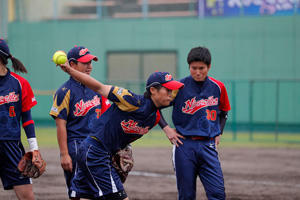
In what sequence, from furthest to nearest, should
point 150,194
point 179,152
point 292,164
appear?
1. point 292,164
2. point 150,194
3. point 179,152

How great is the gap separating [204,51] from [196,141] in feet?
3.33

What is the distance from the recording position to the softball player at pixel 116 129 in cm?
514

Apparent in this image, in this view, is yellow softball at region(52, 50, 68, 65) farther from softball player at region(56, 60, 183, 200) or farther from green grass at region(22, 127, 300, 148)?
green grass at region(22, 127, 300, 148)

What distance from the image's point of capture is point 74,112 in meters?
6.07

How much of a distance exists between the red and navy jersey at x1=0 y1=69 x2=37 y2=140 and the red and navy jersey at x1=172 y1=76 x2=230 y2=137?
1664 mm

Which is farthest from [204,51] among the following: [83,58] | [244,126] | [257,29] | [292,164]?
[257,29]

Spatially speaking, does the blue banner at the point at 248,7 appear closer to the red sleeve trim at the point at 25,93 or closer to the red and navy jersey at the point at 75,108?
the red and navy jersey at the point at 75,108

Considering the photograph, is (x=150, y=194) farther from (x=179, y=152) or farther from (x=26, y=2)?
(x=26, y=2)

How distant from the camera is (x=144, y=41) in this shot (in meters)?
20.5

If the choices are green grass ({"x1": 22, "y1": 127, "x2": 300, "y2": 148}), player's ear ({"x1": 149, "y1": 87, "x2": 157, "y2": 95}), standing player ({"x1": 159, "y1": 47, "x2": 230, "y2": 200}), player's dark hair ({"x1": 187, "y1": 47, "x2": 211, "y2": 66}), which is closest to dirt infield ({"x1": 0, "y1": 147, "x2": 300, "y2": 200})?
green grass ({"x1": 22, "y1": 127, "x2": 300, "y2": 148})

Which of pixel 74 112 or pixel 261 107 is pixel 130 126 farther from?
pixel 261 107

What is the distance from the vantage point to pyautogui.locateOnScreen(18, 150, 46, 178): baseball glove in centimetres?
550

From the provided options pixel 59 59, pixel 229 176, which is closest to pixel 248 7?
pixel 229 176

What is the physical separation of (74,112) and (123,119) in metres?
1.08
